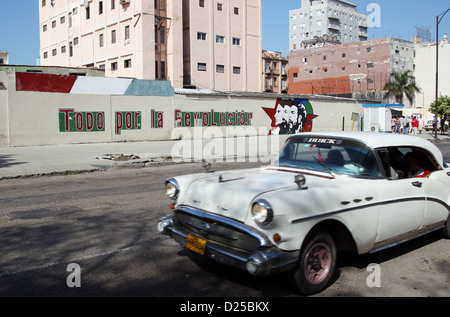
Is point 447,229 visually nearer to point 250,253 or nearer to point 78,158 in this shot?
point 250,253

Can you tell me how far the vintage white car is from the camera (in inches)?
137

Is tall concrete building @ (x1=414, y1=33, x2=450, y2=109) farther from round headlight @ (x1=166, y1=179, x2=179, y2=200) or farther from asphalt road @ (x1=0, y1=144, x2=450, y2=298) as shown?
round headlight @ (x1=166, y1=179, x2=179, y2=200)

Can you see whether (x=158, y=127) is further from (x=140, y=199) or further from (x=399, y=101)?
(x=399, y=101)

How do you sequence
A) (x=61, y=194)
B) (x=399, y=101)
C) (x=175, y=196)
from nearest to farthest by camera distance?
(x=175, y=196) → (x=61, y=194) → (x=399, y=101)

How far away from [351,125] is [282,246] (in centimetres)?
3496

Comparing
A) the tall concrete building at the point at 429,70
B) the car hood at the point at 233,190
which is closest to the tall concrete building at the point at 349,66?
the tall concrete building at the point at 429,70

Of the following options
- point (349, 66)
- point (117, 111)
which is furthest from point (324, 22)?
point (117, 111)

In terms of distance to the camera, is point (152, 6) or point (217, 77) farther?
point (217, 77)

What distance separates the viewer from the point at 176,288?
3.84m

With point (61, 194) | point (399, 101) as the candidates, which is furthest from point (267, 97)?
point (399, 101)

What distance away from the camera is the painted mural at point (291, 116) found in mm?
30453

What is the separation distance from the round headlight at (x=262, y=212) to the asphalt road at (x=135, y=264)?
79cm
